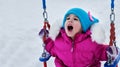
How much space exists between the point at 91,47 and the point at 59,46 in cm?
26

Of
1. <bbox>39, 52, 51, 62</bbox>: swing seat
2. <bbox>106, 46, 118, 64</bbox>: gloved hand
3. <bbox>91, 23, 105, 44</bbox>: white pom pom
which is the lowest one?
<bbox>39, 52, 51, 62</bbox>: swing seat

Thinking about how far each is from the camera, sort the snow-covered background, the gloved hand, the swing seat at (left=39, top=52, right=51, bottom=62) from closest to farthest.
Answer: the gloved hand → the swing seat at (left=39, top=52, right=51, bottom=62) → the snow-covered background

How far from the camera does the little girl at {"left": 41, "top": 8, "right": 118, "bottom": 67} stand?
103 inches

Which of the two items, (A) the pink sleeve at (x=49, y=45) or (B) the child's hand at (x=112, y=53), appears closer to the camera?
(B) the child's hand at (x=112, y=53)

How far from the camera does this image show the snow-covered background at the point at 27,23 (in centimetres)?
418

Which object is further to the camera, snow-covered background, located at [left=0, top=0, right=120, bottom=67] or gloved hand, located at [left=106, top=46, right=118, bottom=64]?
snow-covered background, located at [left=0, top=0, right=120, bottom=67]

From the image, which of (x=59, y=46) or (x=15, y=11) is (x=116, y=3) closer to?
(x=15, y=11)

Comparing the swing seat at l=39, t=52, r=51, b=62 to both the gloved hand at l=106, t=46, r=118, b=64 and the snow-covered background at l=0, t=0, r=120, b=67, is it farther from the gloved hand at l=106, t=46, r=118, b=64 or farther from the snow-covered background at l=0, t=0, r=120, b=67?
the snow-covered background at l=0, t=0, r=120, b=67

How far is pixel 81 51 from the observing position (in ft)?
8.54

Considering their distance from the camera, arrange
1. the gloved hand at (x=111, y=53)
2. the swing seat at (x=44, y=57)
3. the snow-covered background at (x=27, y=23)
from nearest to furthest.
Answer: the gloved hand at (x=111, y=53) → the swing seat at (x=44, y=57) → the snow-covered background at (x=27, y=23)

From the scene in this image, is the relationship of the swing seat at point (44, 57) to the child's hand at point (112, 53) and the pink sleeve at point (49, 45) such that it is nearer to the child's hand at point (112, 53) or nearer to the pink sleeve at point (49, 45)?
the pink sleeve at point (49, 45)

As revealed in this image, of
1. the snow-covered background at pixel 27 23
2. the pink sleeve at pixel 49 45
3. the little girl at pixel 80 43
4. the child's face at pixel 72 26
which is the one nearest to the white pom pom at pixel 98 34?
the little girl at pixel 80 43

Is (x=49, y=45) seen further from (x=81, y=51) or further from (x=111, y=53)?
(x=111, y=53)

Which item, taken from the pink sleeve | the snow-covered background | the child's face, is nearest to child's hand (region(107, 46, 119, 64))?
the child's face
